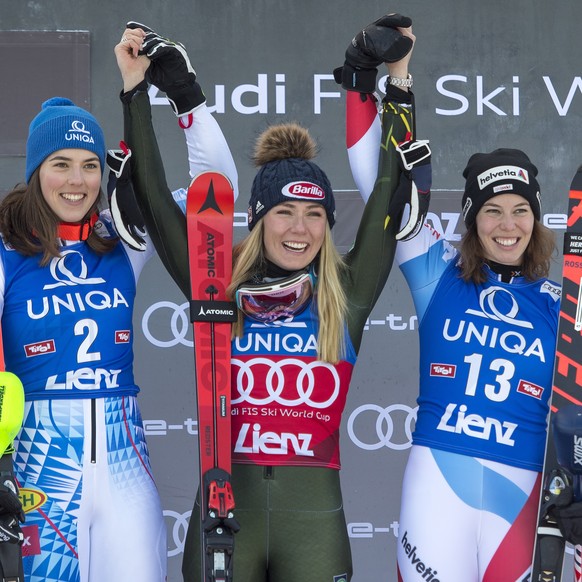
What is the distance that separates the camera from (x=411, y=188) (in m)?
3.04

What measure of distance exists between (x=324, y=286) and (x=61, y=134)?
3.04 ft

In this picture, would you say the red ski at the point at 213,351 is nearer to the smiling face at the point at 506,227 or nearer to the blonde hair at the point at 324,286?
the blonde hair at the point at 324,286

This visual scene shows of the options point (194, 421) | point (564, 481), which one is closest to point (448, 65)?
point (194, 421)

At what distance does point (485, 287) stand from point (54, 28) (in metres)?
2.30

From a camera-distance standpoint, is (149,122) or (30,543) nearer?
(30,543)

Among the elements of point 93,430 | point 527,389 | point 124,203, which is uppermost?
point 124,203

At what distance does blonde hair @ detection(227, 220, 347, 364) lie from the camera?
2.94 metres

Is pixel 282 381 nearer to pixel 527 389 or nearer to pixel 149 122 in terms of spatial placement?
pixel 527 389

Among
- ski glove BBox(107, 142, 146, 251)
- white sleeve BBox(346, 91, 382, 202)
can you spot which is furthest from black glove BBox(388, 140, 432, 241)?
ski glove BBox(107, 142, 146, 251)

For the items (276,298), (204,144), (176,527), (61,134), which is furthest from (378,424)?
(61,134)

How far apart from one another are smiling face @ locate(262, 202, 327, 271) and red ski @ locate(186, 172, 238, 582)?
0.17 metres

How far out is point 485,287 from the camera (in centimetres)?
315

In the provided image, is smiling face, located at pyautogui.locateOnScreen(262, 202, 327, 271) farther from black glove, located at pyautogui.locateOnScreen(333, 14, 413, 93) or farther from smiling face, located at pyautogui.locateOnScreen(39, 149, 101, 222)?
smiling face, located at pyautogui.locateOnScreen(39, 149, 101, 222)

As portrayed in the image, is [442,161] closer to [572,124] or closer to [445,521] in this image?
[572,124]
